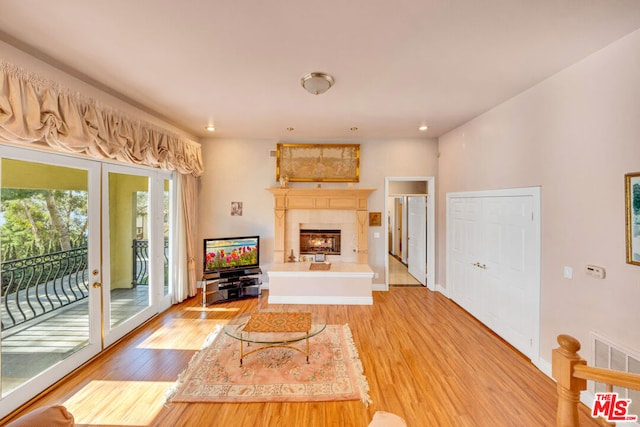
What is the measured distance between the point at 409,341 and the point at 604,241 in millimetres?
2097

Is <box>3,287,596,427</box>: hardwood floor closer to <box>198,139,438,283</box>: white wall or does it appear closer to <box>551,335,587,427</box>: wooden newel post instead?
<box>551,335,587,427</box>: wooden newel post

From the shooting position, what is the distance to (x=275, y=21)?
5.93 ft

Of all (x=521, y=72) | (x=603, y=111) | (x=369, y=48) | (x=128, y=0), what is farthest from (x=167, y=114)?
(x=603, y=111)

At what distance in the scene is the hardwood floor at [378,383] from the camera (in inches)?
81.1

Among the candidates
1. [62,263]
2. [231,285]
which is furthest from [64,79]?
[231,285]

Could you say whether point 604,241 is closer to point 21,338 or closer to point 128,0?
point 128,0

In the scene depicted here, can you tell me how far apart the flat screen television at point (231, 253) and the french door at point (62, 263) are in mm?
987

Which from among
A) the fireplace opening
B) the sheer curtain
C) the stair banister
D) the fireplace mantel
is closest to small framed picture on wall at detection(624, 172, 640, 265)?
the stair banister

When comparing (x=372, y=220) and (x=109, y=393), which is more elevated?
(x=372, y=220)

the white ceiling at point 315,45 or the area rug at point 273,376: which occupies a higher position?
the white ceiling at point 315,45

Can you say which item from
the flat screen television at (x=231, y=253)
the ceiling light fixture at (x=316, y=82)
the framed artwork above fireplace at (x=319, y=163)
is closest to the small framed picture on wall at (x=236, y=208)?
the flat screen television at (x=231, y=253)

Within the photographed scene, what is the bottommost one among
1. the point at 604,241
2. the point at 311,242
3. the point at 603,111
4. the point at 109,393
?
the point at 109,393

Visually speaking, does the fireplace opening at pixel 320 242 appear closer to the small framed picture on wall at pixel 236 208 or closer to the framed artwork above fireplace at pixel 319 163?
the framed artwork above fireplace at pixel 319 163

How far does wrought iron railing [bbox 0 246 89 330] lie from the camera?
→ 6.96ft
